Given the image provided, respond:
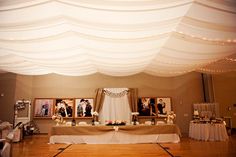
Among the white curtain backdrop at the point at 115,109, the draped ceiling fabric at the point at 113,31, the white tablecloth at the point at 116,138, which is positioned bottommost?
the white tablecloth at the point at 116,138

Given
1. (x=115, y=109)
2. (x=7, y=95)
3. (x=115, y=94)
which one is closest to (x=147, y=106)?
(x=115, y=109)

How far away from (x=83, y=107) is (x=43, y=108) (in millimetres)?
2236

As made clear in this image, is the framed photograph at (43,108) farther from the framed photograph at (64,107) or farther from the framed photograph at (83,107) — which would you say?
the framed photograph at (83,107)

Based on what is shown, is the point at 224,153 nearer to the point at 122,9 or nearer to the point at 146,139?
the point at 146,139

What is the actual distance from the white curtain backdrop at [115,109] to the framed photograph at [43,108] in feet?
9.40

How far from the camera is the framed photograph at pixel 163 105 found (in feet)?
36.6

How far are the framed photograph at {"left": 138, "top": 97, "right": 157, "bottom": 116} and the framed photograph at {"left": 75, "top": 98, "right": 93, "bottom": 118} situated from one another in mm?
2738

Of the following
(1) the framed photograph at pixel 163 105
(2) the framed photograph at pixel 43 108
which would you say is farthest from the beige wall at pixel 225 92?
(2) the framed photograph at pixel 43 108

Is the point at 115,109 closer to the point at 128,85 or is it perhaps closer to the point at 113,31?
the point at 128,85

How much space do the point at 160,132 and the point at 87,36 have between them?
5236 millimetres

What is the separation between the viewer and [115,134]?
8133 millimetres

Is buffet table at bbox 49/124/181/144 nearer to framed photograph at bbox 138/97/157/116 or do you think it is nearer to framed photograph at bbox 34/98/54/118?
framed photograph at bbox 138/97/157/116

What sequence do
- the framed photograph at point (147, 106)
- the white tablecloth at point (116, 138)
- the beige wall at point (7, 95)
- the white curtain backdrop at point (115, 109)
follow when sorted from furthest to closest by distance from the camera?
the framed photograph at point (147, 106) < the white curtain backdrop at point (115, 109) < the beige wall at point (7, 95) < the white tablecloth at point (116, 138)

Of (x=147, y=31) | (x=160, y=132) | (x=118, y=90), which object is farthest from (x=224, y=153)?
(x=118, y=90)
